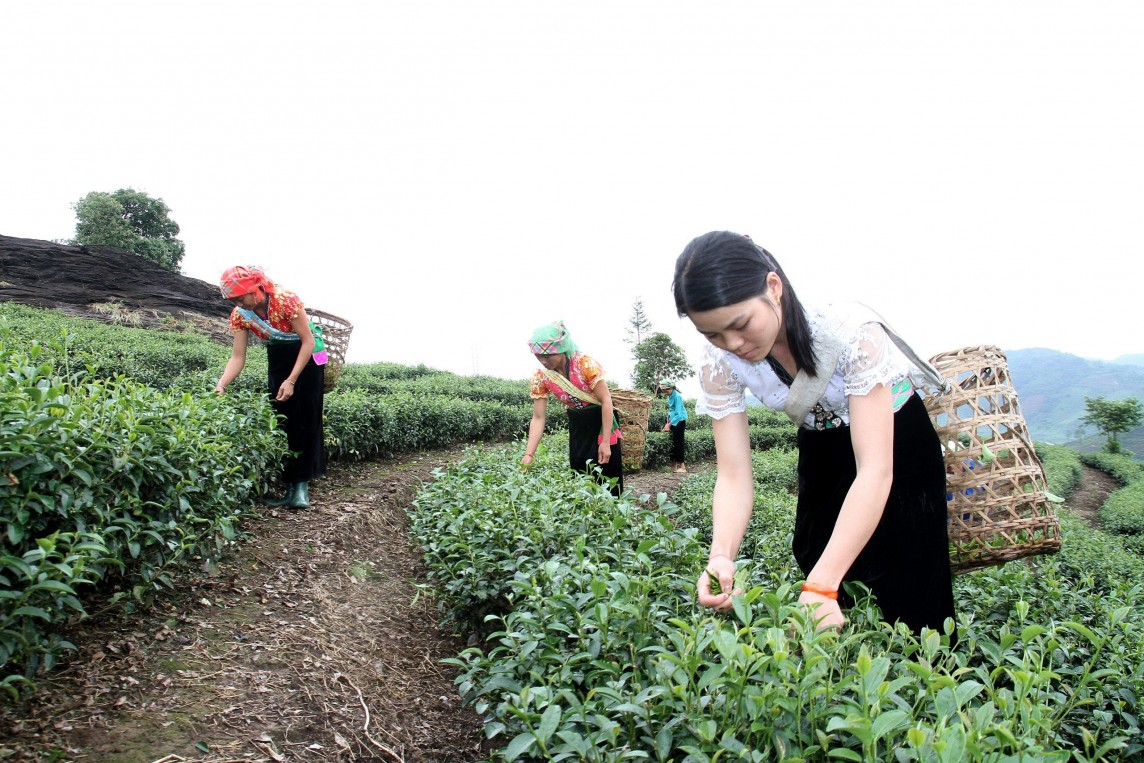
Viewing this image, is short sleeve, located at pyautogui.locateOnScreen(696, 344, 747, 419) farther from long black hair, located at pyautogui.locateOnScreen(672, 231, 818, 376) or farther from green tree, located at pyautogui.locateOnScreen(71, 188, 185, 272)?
green tree, located at pyautogui.locateOnScreen(71, 188, 185, 272)

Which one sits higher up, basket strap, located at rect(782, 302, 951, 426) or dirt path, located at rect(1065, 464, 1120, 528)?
basket strap, located at rect(782, 302, 951, 426)

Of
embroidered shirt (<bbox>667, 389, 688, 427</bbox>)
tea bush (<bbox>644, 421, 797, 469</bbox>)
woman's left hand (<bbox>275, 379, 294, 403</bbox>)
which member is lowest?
tea bush (<bbox>644, 421, 797, 469</bbox>)

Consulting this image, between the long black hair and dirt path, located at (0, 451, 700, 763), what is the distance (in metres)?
1.74

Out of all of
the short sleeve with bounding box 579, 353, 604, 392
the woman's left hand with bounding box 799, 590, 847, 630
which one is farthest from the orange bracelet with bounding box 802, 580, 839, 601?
the short sleeve with bounding box 579, 353, 604, 392

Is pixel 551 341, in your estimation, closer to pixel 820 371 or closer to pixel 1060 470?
pixel 820 371

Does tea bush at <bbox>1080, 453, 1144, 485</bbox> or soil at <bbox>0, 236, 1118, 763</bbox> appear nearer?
soil at <bbox>0, 236, 1118, 763</bbox>

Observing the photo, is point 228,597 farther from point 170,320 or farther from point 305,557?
point 170,320

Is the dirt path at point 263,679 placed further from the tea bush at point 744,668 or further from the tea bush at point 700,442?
the tea bush at point 700,442

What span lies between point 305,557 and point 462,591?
1.44 metres

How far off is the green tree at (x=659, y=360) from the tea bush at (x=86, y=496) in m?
15.7

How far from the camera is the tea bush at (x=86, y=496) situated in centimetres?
194

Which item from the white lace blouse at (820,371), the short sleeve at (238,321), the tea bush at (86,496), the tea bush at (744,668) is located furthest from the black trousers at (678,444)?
the white lace blouse at (820,371)

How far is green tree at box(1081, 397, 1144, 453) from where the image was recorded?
75.7 ft

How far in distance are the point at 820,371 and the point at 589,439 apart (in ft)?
9.76
